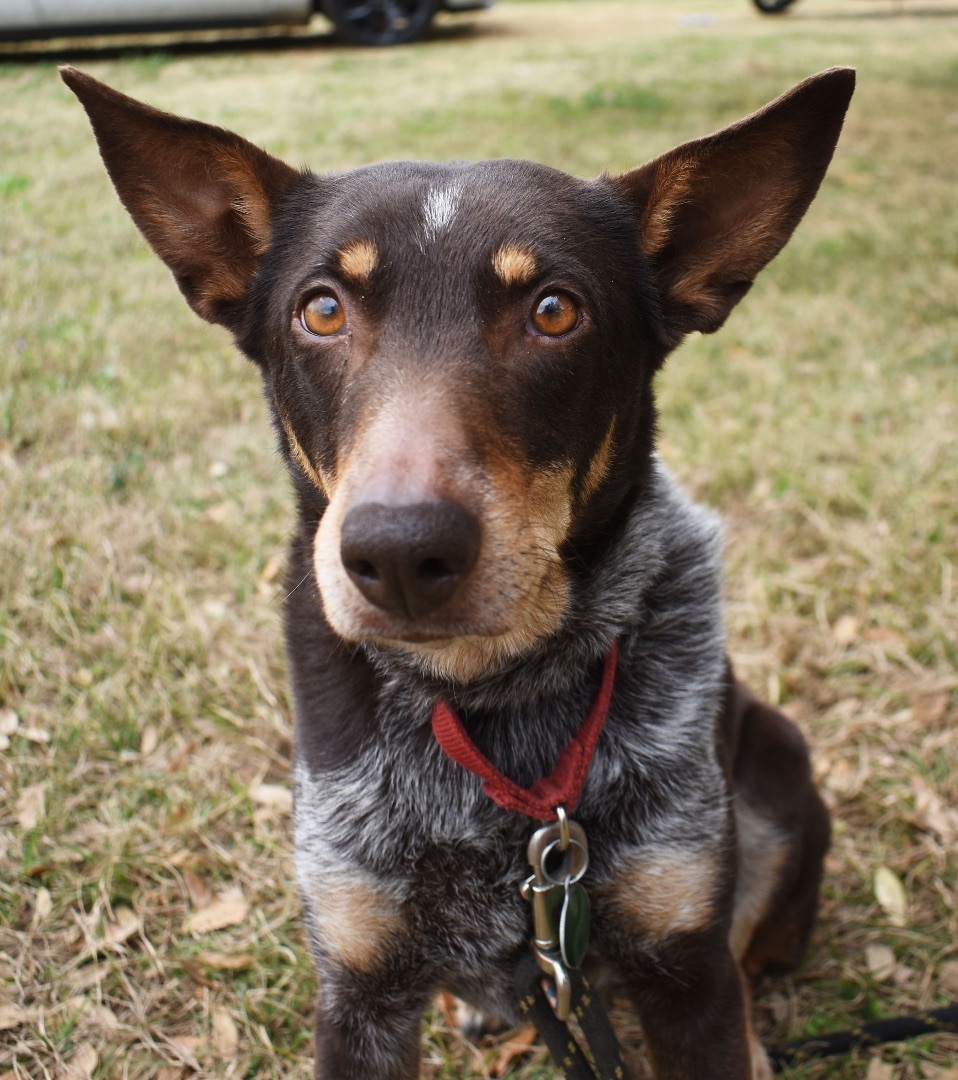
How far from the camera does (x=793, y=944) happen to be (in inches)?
114

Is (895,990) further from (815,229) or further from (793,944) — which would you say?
(815,229)

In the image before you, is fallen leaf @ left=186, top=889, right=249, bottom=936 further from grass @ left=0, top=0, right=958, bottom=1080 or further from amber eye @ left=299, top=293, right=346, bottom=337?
amber eye @ left=299, top=293, right=346, bottom=337

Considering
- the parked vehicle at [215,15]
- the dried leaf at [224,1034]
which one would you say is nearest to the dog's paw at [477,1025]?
the dried leaf at [224,1034]

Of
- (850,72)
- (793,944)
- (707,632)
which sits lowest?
(793,944)

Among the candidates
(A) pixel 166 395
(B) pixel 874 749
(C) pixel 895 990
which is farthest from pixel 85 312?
(C) pixel 895 990

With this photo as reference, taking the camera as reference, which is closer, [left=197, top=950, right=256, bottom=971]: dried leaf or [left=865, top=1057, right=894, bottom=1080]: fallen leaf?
[left=865, top=1057, right=894, bottom=1080]: fallen leaf

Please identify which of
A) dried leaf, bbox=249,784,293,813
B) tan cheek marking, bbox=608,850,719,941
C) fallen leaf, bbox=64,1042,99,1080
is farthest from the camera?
dried leaf, bbox=249,784,293,813

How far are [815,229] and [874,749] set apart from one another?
→ 5.29 metres

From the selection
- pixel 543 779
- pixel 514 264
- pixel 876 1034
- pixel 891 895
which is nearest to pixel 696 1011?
pixel 543 779

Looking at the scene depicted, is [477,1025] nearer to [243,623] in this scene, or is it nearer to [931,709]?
[243,623]

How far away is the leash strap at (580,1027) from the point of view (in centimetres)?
223

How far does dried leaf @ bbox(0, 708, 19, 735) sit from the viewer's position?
3431 millimetres

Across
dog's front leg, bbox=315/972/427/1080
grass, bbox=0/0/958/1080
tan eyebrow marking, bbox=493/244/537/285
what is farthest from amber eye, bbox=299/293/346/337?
grass, bbox=0/0/958/1080

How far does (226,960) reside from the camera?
2875 millimetres
